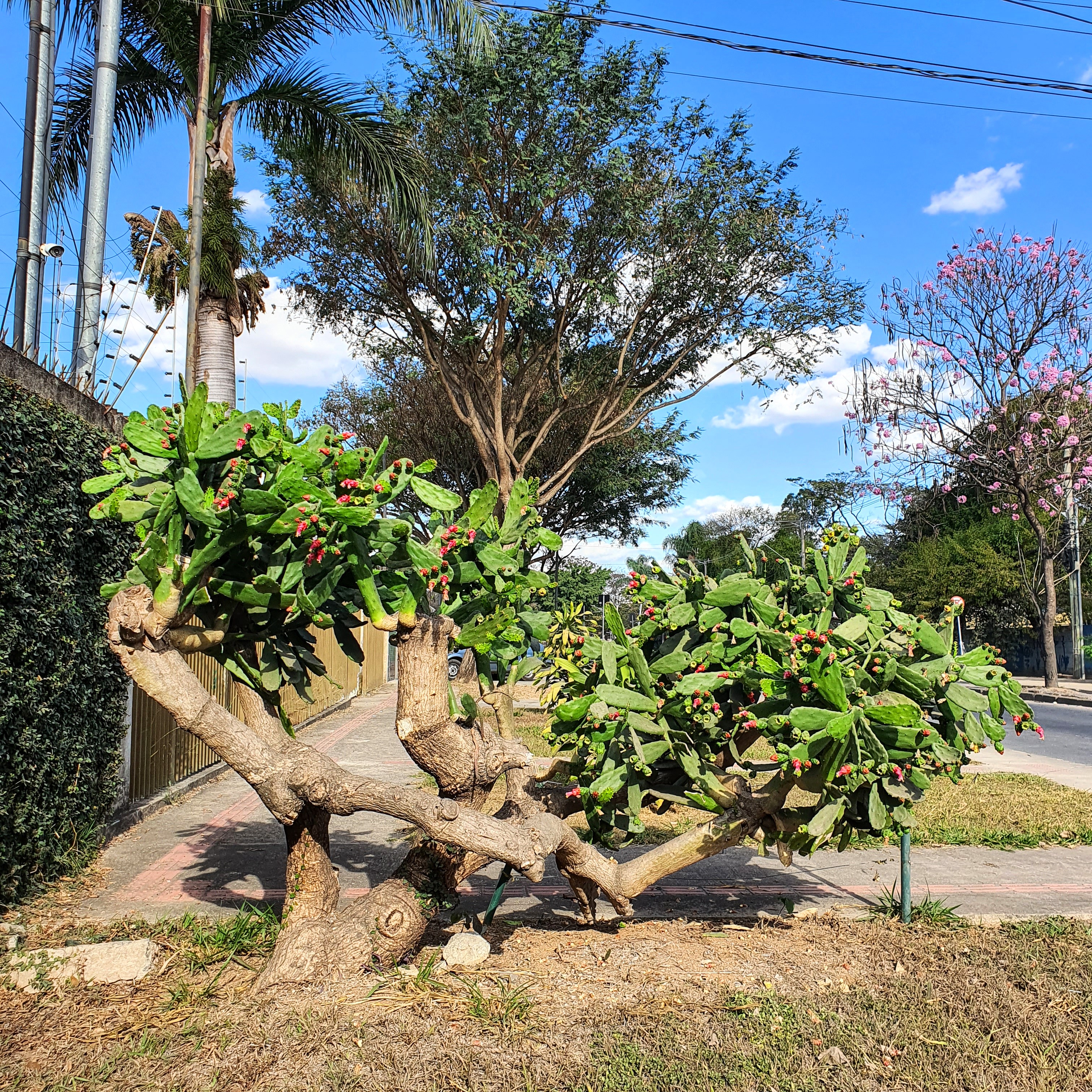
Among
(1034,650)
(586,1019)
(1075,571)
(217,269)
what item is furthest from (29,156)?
(1034,650)

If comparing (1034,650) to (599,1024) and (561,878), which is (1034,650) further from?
(599,1024)

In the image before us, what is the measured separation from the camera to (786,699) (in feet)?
13.9

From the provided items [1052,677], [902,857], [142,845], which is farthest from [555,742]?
[1052,677]

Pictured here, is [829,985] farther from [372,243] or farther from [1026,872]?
[372,243]

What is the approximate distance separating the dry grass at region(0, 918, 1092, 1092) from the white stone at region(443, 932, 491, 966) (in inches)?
3.8

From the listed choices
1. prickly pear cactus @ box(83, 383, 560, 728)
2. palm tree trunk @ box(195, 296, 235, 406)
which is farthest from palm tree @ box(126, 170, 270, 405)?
prickly pear cactus @ box(83, 383, 560, 728)

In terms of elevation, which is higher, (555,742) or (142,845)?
(555,742)

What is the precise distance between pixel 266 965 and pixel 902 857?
3.50 m

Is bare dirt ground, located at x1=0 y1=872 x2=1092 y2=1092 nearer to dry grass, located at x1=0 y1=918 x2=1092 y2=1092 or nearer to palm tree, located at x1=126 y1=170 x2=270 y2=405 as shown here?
dry grass, located at x1=0 y1=918 x2=1092 y2=1092

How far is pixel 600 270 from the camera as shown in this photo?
15.0 metres

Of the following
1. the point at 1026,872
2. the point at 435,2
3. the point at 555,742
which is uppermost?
the point at 435,2

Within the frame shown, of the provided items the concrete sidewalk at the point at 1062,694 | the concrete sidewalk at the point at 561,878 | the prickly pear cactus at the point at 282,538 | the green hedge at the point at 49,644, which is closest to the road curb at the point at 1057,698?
the concrete sidewalk at the point at 1062,694

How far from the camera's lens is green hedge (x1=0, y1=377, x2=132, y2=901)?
4891mm

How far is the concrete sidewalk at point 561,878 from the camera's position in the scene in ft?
18.2
